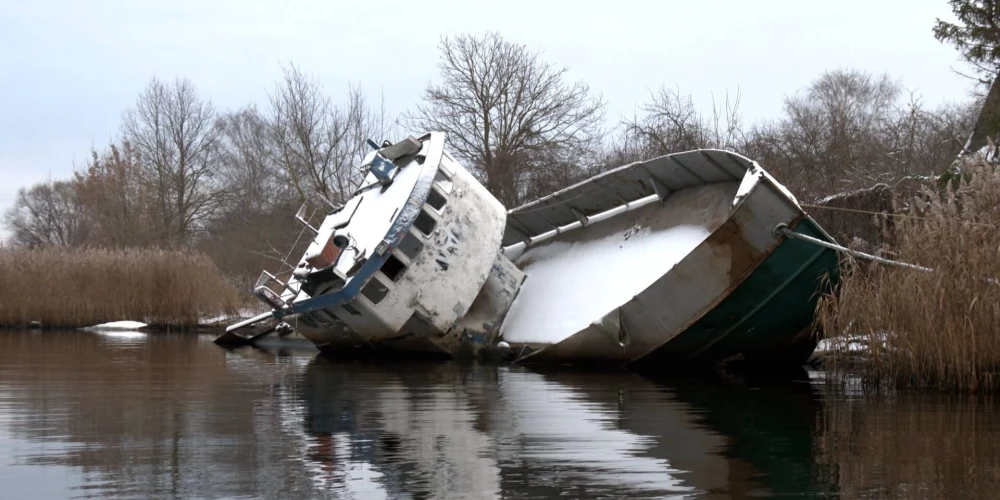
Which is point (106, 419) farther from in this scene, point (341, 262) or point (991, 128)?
point (991, 128)

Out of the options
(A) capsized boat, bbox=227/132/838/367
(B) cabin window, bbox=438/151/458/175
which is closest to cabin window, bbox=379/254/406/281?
(A) capsized boat, bbox=227/132/838/367

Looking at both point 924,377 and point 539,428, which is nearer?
point 539,428

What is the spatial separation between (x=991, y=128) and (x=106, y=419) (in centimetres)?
1487

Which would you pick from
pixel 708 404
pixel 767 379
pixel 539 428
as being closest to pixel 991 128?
pixel 767 379

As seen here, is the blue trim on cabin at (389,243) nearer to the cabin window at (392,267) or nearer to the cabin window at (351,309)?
the cabin window at (351,309)

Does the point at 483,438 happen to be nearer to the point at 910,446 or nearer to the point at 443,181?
the point at 910,446

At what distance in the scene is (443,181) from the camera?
13.8 m

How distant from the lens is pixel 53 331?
2223 cm

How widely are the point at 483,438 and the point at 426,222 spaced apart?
6.96m

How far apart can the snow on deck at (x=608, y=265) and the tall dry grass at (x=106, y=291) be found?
10041 millimetres

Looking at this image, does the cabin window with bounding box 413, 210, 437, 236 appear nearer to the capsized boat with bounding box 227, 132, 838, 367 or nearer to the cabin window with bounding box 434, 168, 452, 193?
the capsized boat with bounding box 227, 132, 838, 367

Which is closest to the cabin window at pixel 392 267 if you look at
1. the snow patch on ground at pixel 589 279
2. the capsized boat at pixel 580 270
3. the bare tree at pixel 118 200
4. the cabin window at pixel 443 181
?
the capsized boat at pixel 580 270

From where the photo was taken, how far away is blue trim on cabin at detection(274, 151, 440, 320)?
12.8m

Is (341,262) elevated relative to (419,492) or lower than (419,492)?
elevated
